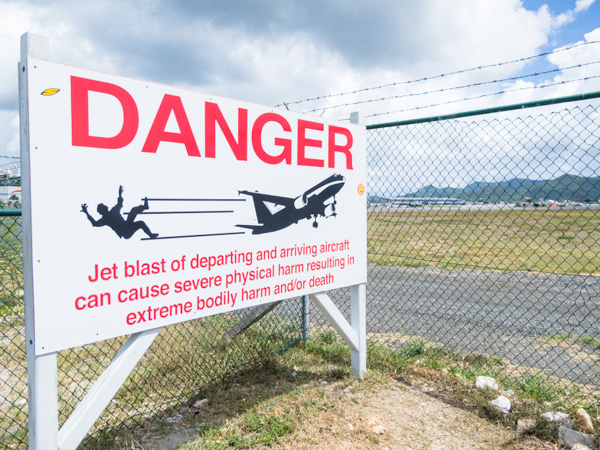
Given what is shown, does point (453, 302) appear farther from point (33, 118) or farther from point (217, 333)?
point (33, 118)

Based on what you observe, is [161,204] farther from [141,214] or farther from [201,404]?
[201,404]

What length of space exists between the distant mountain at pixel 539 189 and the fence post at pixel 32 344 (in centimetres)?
378

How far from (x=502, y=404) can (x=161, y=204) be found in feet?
10.1

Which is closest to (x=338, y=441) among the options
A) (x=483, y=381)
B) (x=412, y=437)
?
(x=412, y=437)

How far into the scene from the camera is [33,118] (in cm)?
201

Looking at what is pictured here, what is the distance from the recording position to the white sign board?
2.10 meters

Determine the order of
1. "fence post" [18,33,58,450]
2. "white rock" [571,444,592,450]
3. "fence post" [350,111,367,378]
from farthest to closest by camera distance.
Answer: "fence post" [350,111,367,378]
"white rock" [571,444,592,450]
"fence post" [18,33,58,450]

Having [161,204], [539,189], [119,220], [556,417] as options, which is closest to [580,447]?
Answer: [556,417]

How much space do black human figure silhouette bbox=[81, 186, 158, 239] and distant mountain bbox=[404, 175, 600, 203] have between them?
3.23m

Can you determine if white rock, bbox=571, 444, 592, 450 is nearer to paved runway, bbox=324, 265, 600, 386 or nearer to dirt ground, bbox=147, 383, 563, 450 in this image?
dirt ground, bbox=147, 383, 563, 450

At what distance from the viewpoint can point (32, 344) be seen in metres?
2.08

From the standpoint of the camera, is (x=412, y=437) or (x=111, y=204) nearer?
(x=111, y=204)

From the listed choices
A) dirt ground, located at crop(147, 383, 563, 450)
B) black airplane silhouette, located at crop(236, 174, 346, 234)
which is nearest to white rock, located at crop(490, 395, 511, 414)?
dirt ground, located at crop(147, 383, 563, 450)

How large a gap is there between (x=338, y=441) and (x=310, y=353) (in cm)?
171
